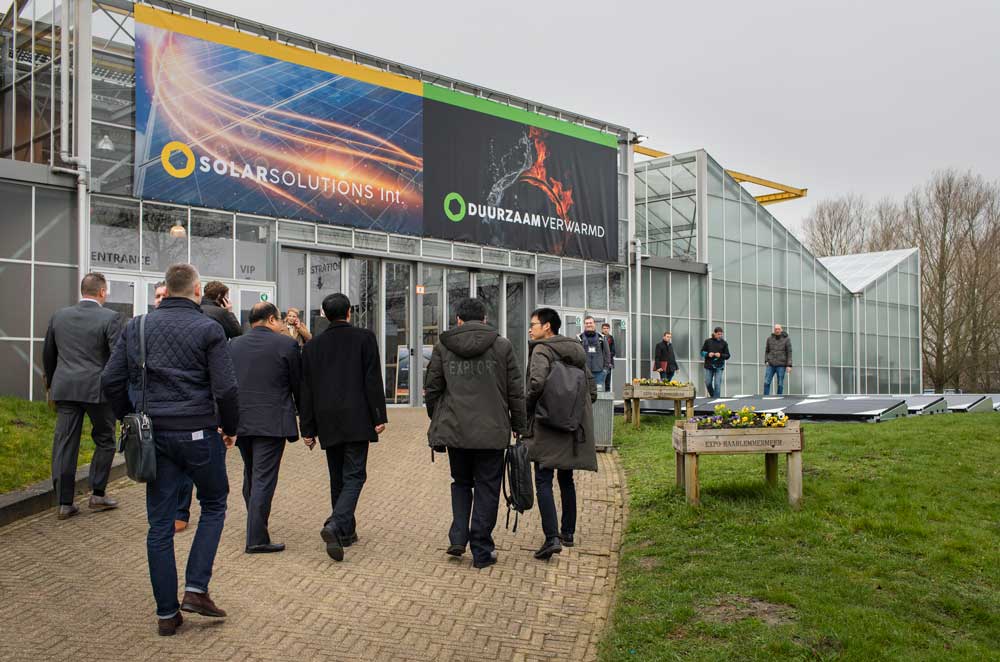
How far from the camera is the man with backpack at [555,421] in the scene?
6.66 meters

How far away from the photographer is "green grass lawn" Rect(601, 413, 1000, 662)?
465 cm

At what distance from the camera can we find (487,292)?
21.6m

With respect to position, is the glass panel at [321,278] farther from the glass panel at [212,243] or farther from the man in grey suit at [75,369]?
the man in grey suit at [75,369]

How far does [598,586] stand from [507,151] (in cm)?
1671

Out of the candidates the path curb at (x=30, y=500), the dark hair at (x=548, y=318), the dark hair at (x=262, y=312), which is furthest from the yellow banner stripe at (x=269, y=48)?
the dark hair at (x=548, y=318)

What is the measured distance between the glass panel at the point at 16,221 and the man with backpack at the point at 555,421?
11.2 metres

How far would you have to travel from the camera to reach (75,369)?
24.2 ft

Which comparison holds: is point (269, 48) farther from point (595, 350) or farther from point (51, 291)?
point (595, 350)

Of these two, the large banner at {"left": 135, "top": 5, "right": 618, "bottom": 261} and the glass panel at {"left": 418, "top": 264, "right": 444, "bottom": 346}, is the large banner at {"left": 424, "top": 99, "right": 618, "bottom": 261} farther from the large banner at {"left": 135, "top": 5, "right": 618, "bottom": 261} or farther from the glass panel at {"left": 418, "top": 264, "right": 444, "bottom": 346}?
the glass panel at {"left": 418, "top": 264, "right": 444, "bottom": 346}

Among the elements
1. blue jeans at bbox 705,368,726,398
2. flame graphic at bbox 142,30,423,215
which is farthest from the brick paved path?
blue jeans at bbox 705,368,726,398

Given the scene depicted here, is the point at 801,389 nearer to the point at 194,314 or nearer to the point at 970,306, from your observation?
the point at 970,306

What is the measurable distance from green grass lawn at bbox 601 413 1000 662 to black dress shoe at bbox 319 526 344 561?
6.30ft

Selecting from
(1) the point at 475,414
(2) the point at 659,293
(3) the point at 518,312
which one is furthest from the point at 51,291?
(2) the point at 659,293

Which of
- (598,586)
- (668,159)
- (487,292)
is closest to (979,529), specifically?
(598,586)
